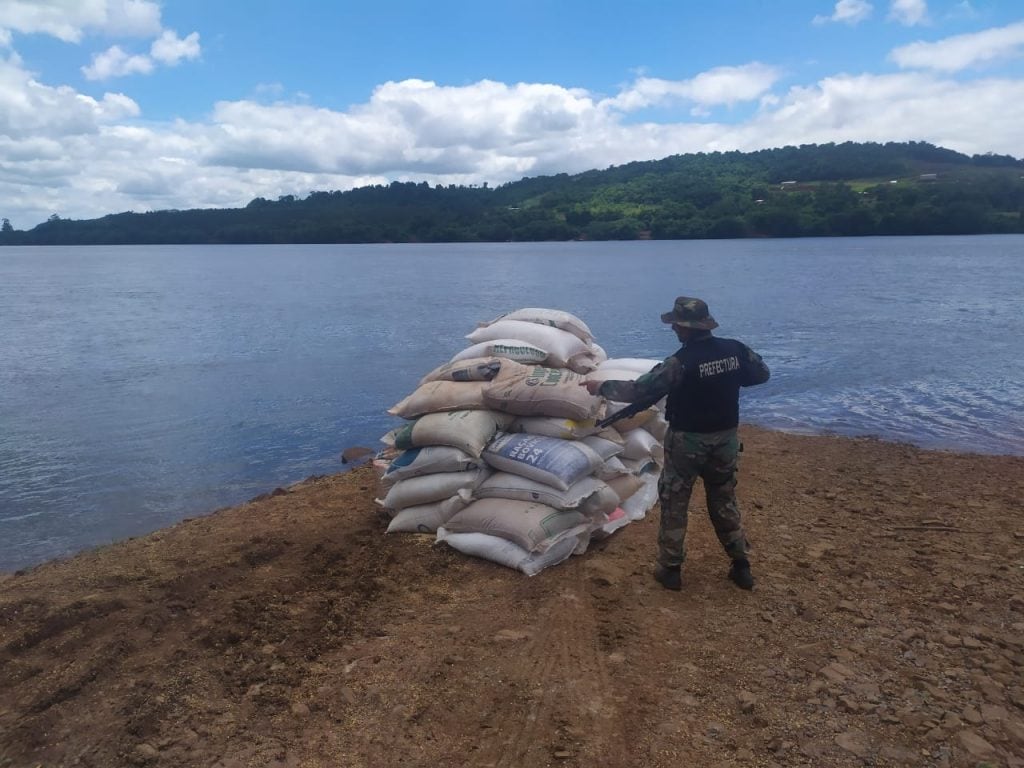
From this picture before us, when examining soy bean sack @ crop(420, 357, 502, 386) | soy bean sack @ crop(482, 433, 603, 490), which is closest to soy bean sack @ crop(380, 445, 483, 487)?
soy bean sack @ crop(482, 433, 603, 490)

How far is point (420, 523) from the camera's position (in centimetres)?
666

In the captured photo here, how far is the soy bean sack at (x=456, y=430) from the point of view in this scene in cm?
651

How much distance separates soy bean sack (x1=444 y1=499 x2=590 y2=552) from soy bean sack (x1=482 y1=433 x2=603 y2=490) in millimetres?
250

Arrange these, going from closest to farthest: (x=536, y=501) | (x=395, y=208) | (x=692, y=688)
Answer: (x=692, y=688) < (x=536, y=501) < (x=395, y=208)

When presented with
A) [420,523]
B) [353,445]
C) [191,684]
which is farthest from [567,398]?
[353,445]

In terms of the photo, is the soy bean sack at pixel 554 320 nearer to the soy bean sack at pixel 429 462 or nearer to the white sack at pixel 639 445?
the white sack at pixel 639 445

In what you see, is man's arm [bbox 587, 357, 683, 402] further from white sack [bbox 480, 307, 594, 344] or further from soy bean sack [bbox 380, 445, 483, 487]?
white sack [bbox 480, 307, 594, 344]

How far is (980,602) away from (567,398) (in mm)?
3300

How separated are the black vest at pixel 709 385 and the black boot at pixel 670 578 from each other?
40.9 inches

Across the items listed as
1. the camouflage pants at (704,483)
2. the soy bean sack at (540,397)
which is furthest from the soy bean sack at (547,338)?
the camouflage pants at (704,483)

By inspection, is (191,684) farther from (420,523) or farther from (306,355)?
(306,355)

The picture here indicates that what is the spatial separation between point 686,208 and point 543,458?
92996 millimetres

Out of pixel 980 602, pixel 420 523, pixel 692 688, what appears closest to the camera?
pixel 692 688

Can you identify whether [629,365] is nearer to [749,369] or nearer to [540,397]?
[540,397]
